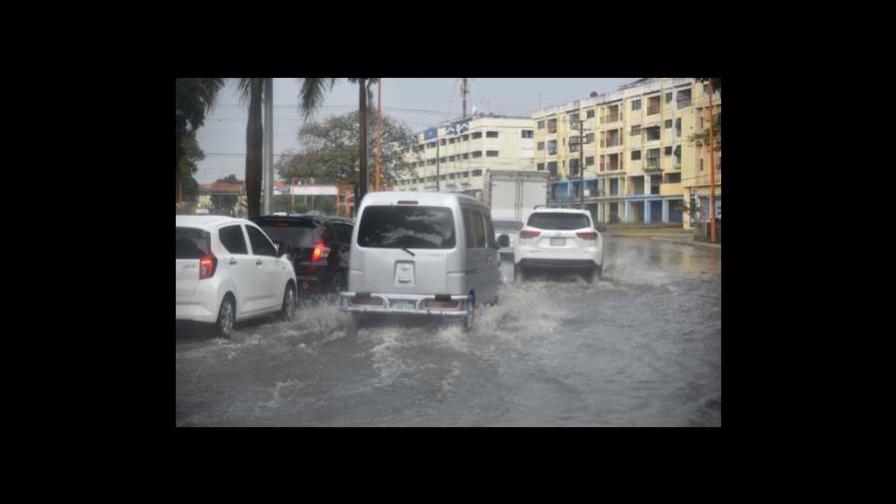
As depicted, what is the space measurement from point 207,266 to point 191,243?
1.05 ft

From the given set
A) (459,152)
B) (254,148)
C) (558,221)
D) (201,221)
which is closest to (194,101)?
(254,148)

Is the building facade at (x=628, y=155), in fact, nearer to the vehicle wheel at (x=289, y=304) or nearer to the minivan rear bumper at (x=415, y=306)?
the vehicle wheel at (x=289, y=304)

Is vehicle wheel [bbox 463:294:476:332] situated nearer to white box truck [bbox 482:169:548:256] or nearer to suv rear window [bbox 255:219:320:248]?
suv rear window [bbox 255:219:320:248]

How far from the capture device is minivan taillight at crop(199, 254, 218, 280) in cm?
1044

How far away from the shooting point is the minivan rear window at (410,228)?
1121 cm

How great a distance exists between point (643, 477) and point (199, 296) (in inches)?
247

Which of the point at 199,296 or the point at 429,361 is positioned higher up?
the point at 199,296

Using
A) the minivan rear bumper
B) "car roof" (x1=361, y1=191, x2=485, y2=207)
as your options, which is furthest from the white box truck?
the minivan rear bumper

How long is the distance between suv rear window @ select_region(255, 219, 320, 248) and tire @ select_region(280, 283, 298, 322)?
1.40m

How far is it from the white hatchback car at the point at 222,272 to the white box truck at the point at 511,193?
55.0ft

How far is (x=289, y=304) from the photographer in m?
13.0
